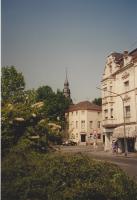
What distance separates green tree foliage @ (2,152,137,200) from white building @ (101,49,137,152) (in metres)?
15.6

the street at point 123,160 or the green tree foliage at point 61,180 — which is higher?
the green tree foliage at point 61,180

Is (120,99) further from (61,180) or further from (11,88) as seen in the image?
(61,180)

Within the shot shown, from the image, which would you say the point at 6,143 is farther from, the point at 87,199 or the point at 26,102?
the point at 87,199

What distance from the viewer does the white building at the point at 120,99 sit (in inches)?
760

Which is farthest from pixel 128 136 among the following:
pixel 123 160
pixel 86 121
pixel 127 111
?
pixel 86 121

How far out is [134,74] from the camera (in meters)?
19.2

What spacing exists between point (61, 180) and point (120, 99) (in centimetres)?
1827

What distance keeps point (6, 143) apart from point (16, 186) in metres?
0.90

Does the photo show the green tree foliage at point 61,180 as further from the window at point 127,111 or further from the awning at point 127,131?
the window at point 127,111

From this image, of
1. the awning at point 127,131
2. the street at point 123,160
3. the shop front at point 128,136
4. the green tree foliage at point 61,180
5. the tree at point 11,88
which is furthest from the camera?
the shop front at point 128,136

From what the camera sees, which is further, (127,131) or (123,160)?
(127,131)

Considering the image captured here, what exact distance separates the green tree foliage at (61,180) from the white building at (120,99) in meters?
15.6

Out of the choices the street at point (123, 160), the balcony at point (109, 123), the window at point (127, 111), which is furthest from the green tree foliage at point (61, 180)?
the balcony at point (109, 123)

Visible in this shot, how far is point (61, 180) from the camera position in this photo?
326 cm
